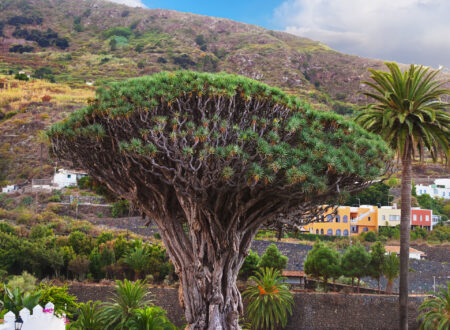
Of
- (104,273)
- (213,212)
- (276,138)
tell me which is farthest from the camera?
(104,273)

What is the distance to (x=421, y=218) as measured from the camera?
5262 cm

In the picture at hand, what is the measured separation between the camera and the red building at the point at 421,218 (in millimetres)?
52469

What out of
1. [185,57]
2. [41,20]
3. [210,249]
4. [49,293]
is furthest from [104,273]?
[41,20]

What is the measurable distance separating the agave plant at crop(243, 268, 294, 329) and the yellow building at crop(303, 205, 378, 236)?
29.5 meters

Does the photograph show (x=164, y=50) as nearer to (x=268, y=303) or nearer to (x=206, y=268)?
(x=268, y=303)

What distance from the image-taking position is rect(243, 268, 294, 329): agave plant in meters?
21.9

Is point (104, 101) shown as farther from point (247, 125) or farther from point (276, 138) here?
point (276, 138)

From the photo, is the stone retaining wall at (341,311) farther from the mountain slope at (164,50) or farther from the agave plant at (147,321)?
the mountain slope at (164,50)

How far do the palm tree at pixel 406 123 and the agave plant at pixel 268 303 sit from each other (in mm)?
6836

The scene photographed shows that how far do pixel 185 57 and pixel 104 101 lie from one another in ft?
305

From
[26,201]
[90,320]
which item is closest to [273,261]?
[90,320]

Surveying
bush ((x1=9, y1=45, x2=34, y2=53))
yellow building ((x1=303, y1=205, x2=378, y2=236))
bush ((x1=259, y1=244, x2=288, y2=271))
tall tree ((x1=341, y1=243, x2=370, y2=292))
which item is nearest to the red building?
yellow building ((x1=303, y1=205, x2=378, y2=236))

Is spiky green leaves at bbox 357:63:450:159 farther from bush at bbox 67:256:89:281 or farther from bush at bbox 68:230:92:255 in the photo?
bush at bbox 68:230:92:255

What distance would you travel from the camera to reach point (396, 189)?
6378cm
